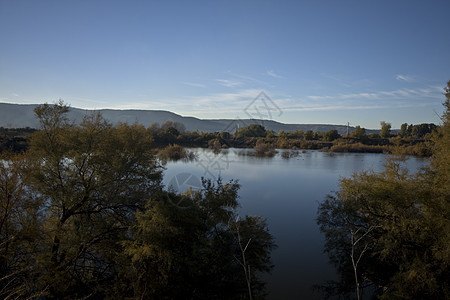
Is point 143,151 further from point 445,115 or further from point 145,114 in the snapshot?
point 145,114

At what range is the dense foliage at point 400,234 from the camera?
9.21 metres

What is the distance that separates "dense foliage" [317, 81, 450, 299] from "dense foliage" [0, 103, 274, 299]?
3.75 metres

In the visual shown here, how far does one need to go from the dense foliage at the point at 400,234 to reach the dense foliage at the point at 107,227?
3.75 metres

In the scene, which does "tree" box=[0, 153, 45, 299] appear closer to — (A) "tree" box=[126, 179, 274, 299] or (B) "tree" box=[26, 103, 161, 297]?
(B) "tree" box=[26, 103, 161, 297]

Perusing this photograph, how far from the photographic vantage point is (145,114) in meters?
109

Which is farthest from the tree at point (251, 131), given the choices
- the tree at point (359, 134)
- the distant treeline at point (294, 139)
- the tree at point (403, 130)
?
the tree at point (403, 130)

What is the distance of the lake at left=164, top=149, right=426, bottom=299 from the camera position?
1137 cm

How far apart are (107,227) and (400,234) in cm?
1081

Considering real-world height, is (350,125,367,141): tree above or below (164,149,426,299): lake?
above

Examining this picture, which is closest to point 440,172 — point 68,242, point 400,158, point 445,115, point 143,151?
point 445,115

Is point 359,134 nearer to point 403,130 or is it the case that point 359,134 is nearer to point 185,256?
point 403,130

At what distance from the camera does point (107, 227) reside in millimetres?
10914

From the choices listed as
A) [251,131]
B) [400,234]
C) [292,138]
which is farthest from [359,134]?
[400,234]

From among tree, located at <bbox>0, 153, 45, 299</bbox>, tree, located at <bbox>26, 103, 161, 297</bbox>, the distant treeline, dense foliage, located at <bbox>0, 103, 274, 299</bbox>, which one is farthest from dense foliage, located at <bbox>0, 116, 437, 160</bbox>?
tree, located at <bbox>0, 153, 45, 299</bbox>
